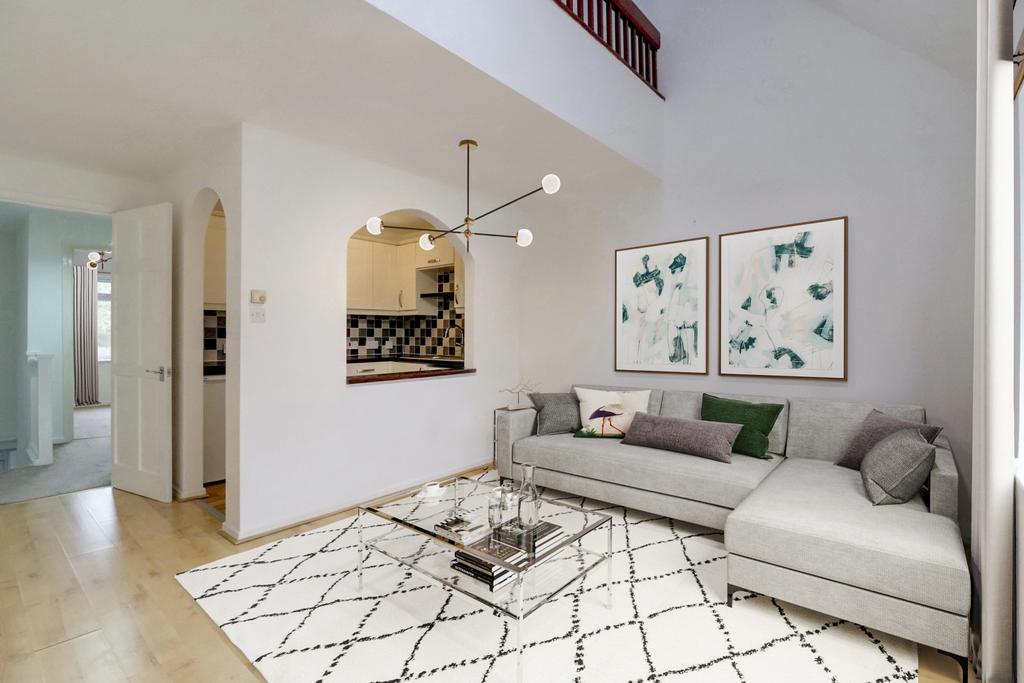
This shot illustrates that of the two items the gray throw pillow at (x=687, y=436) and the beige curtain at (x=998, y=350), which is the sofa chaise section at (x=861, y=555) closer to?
the beige curtain at (x=998, y=350)

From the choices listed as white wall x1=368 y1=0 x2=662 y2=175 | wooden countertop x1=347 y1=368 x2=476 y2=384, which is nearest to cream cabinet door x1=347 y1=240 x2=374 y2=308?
wooden countertop x1=347 y1=368 x2=476 y2=384

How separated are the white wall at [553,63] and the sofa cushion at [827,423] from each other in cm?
213

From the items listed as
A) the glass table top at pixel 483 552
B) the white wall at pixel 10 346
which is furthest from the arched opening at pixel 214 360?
the white wall at pixel 10 346

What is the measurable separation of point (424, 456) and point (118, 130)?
118 inches

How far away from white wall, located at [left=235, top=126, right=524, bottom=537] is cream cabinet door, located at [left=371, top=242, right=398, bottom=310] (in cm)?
210

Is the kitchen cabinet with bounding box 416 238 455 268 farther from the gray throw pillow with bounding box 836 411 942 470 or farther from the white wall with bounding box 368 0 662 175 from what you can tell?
the gray throw pillow with bounding box 836 411 942 470

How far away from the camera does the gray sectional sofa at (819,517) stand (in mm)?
1788

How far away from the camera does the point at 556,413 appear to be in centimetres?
398

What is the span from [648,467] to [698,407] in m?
0.83

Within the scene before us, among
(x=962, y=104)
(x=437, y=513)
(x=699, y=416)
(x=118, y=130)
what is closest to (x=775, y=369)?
(x=699, y=416)

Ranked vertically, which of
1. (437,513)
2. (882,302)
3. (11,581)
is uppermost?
(882,302)

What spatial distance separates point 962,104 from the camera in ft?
9.42

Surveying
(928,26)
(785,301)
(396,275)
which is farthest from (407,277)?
(928,26)

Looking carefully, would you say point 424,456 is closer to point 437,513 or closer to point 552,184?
point 437,513
